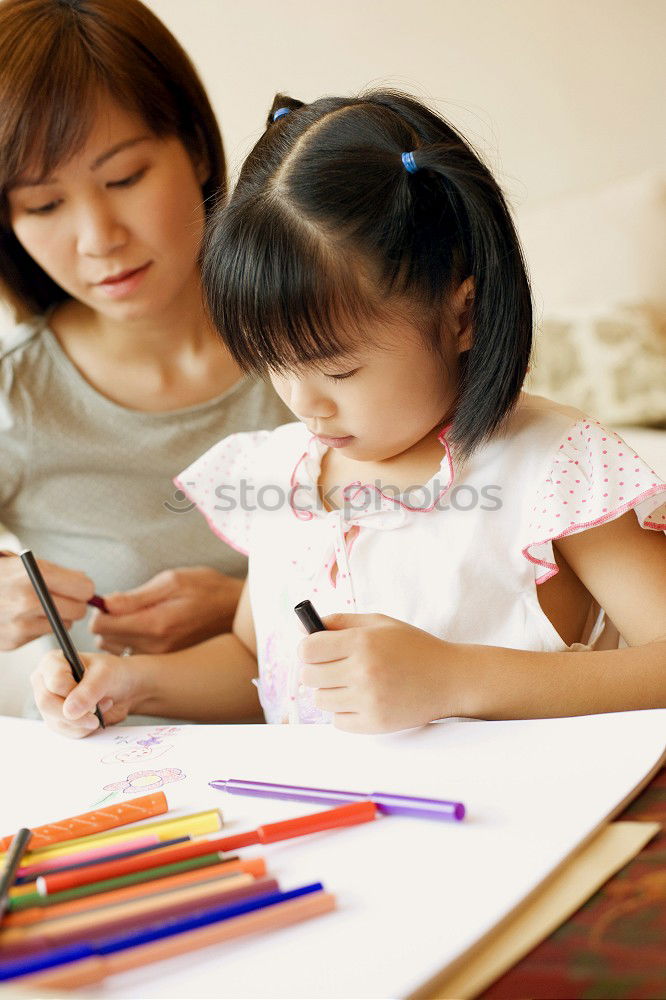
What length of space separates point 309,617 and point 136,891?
0.22m

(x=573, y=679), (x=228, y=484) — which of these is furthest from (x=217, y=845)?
(x=228, y=484)

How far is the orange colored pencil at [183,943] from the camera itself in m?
0.36

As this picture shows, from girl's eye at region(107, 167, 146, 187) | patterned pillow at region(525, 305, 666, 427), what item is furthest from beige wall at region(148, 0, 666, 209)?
girl's eye at region(107, 167, 146, 187)

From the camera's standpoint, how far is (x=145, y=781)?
0.59 meters

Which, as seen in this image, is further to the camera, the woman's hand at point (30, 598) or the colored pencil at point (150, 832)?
the woman's hand at point (30, 598)

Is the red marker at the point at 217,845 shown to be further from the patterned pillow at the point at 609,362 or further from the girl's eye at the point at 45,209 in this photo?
the patterned pillow at the point at 609,362

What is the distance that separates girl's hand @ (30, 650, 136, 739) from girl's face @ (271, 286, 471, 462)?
0.79ft

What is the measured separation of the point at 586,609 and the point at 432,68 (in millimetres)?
1722

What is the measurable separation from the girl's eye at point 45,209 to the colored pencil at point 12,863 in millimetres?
643

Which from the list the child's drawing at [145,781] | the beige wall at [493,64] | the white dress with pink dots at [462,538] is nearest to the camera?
the child's drawing at [145,781]

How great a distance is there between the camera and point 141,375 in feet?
3.74

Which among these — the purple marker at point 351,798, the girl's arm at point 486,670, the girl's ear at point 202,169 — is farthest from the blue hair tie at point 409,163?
the girl's ear at point 202,169

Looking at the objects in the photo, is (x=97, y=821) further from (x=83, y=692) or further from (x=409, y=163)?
(x=409, y=163)

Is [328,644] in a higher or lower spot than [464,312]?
lower
